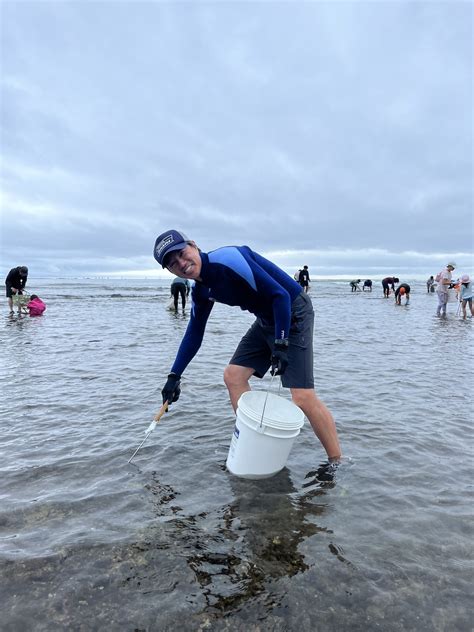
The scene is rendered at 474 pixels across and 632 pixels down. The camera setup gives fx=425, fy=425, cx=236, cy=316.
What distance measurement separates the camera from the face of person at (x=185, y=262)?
3.31m

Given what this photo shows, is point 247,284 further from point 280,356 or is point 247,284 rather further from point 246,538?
point 246,538

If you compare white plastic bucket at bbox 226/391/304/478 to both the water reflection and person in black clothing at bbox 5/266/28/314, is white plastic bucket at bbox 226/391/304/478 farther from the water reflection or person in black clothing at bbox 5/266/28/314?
person in black clothing at bbox 5/266/28/314

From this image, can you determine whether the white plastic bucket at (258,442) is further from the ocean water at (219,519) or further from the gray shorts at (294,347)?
the gray shorts at (294,347)

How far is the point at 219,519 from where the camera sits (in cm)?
300

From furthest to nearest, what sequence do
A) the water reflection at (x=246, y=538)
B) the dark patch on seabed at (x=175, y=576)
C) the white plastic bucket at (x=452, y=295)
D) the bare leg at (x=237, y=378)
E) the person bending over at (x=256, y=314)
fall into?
the white plastic bucket at (x=452, y=295), the bare leg at (x=237, y=378), the person bending over at (x=256, y=314), the water reflection at (x=246, y=538), the dark patch on seabed at (x=175, y=576)

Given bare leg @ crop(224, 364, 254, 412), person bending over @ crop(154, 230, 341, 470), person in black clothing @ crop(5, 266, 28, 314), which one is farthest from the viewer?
person in black clothing @ crop(5, 266, 28, 314)

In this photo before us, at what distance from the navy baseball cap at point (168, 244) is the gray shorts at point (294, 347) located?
109 cm

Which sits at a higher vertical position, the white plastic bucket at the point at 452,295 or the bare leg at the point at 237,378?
the white plastic bucket at the point at 452,295

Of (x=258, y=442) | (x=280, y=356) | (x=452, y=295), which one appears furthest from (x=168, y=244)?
(x=452, y=295)

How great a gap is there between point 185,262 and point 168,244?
0.19 metres

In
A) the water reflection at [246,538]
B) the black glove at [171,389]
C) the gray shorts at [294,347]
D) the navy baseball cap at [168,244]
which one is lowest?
the water reflection at [246,538]

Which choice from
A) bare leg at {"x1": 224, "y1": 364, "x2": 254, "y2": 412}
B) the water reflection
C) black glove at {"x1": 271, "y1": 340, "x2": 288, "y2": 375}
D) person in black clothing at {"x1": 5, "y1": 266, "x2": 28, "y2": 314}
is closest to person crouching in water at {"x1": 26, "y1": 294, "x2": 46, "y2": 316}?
person in black clothing at {"x1": 5, "y1": 266, "x2": 28, "y2": 314}

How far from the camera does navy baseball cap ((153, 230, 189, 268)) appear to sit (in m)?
3.27

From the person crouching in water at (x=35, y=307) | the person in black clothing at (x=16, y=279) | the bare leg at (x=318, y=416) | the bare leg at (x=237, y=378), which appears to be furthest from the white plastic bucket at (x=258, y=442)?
the person crouching in water at (x=35, y=307)
